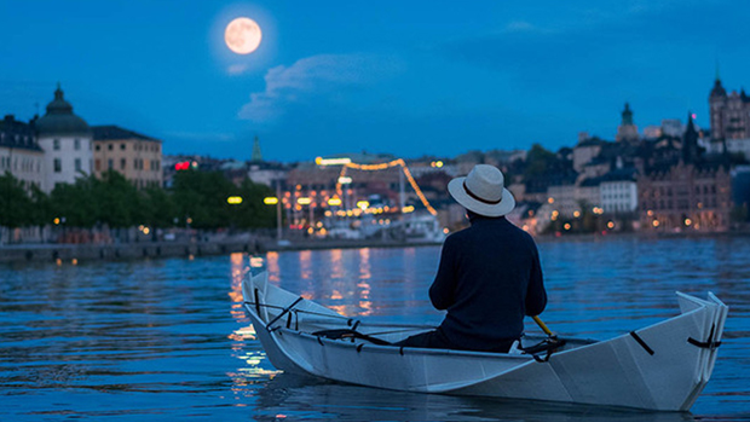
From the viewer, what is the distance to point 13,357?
20.6m

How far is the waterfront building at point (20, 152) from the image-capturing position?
149750mm

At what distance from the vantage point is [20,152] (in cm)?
15450

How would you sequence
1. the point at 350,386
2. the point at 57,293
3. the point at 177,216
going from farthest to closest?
1. the point at 177,216
2. the point at 57,293
3. the point at 350,386

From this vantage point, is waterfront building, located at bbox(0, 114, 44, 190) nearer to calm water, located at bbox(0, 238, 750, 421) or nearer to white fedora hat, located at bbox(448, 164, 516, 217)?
calm water, located at bbox(0, 238, 750, 421)

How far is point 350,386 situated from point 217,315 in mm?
15594

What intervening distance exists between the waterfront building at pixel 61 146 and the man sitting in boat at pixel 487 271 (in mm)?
153761

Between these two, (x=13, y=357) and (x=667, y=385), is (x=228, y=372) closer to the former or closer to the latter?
(x=13, y=357)

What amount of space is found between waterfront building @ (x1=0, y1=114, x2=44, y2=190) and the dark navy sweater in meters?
137

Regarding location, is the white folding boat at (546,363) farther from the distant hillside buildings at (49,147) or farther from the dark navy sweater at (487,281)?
the distant hillside buildings at (49,147)

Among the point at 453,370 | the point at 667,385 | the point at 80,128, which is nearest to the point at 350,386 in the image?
the point at 453,370

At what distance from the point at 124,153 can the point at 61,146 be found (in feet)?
92.6

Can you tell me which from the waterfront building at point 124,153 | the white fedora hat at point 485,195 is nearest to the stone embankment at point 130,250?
the waterfront building at point 124,153

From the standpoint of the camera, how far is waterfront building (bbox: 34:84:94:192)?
164 m

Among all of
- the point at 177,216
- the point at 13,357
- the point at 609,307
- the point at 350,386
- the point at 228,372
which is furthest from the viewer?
the point at 177,216
